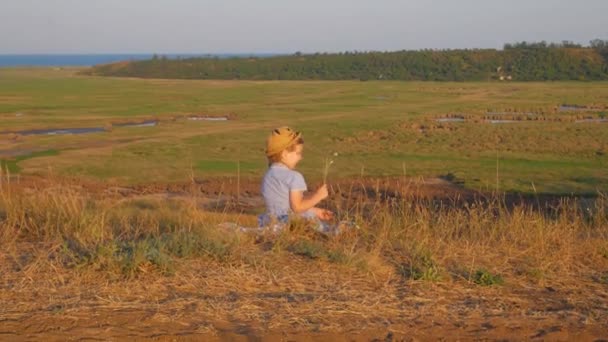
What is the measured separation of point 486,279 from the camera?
6.79m

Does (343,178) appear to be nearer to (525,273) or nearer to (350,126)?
(350,126)

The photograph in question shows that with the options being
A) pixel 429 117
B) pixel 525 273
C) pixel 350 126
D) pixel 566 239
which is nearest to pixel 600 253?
pixel 566 239

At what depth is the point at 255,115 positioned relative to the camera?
4406 centimetres

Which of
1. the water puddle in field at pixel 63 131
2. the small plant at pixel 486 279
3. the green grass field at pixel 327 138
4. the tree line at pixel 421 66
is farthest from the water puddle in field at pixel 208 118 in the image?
the tree line at pixel 421 66

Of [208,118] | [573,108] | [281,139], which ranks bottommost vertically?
[208,118]

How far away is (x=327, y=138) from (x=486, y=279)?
26474 millimetres

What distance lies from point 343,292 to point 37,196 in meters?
4.35

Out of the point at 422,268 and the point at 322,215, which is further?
the point at 322,215

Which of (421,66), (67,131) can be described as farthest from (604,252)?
(421,66)

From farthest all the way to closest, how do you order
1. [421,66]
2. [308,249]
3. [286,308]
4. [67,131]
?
[421,66], [67,131], [308,249], [286,308]

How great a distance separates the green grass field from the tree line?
24.3 meters

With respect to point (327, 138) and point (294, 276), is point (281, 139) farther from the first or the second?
point (327, 138)

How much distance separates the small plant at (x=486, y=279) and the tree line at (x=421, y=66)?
77.7 meters

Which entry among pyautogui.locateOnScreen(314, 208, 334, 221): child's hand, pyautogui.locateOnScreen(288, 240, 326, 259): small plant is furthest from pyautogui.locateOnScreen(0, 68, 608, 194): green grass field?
pyautogui.locateOnScreen(288, 240, 326, 259): small plant
